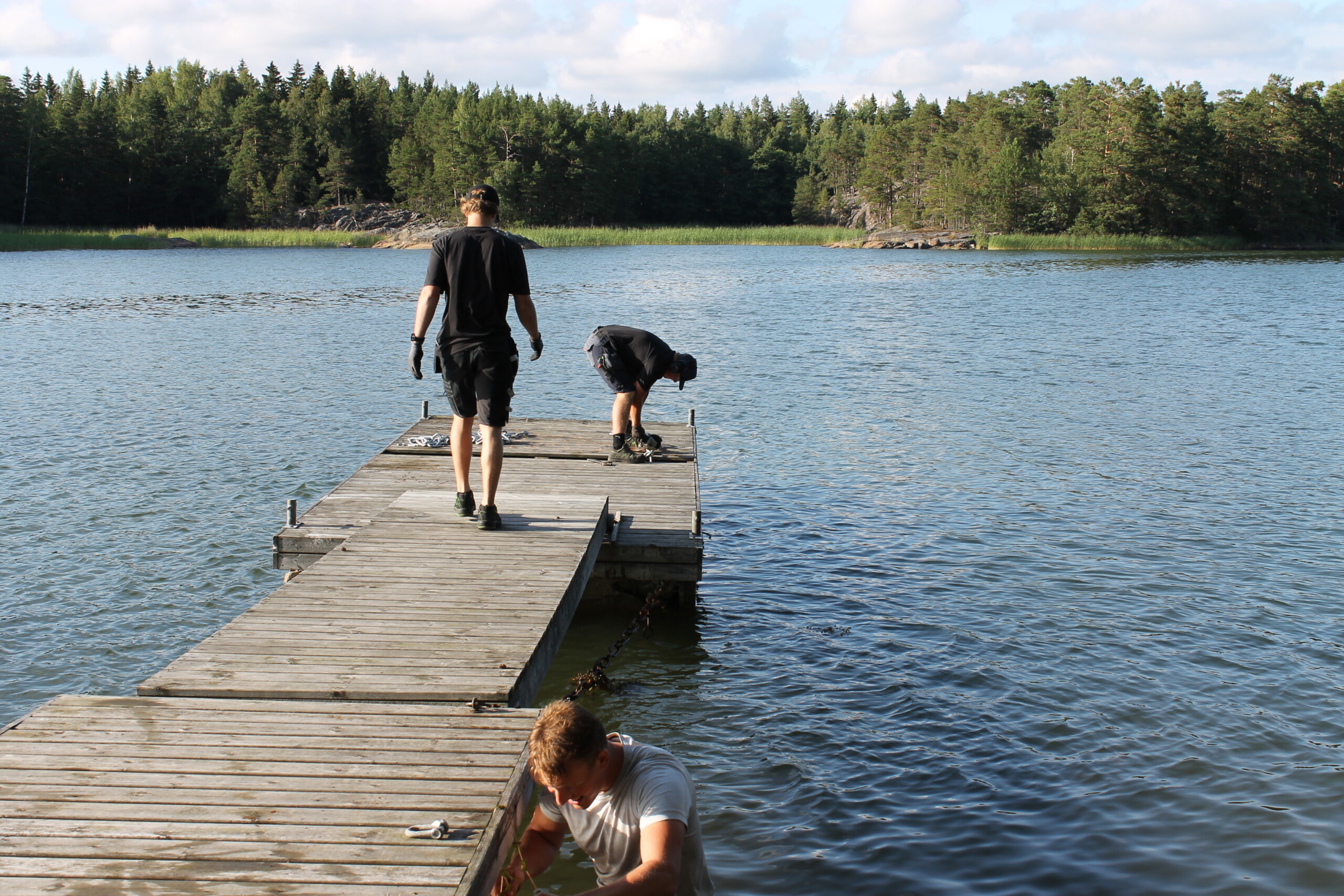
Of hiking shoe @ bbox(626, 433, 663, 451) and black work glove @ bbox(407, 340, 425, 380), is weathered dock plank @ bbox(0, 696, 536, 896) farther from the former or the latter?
hiking shoe @ bbox(626, 433, 663, 451)

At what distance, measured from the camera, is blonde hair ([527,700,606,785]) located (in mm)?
2963

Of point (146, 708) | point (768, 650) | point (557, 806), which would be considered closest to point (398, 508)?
point (768, 650)

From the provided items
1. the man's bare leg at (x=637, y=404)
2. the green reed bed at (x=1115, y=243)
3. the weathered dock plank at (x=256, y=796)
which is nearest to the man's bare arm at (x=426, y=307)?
the weathered dock plank at (x=256, y=796)

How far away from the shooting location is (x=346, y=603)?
5.71m

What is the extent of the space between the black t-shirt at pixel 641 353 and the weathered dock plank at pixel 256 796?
5430 mm

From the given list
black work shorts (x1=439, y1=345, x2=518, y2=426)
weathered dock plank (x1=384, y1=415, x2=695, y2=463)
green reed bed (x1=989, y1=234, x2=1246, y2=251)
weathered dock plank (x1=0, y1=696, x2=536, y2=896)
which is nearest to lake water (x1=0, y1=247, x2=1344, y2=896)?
weathered dock plank (x1=384, y1=415, x2=695, y2=463)

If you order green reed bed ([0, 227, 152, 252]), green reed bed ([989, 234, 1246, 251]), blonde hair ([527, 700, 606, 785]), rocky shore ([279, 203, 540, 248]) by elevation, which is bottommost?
blonde hair ([527, 700, 606, 785])

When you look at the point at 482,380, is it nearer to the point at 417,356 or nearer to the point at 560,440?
the point at 417,356

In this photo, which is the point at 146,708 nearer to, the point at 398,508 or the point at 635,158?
the point at 398,508

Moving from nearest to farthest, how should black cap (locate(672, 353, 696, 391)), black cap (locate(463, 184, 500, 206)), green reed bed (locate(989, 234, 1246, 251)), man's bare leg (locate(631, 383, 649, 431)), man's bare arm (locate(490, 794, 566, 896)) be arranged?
1. man's bare arm (locate(490, 794, 566, 896))
2. black cap (locate(463, 184, 500, 206))
3. black cap (locate(672, 353, 696, 391))
4. man's bare leg (locate(631, 383, 649, 431))
5. green reed bed (locate(989, 234, 1246, 251))

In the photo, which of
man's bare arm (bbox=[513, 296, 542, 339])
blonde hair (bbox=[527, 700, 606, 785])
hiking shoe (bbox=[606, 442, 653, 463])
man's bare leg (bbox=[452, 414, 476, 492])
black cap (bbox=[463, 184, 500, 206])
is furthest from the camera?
hiking shoe (bbox=[606, 442, 653, 463])

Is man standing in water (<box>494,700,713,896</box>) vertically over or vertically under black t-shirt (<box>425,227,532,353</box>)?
under

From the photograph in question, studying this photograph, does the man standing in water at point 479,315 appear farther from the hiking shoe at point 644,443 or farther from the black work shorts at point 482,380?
the hiking shoe at point 644,443

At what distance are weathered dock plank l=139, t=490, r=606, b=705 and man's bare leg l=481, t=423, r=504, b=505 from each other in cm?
35
